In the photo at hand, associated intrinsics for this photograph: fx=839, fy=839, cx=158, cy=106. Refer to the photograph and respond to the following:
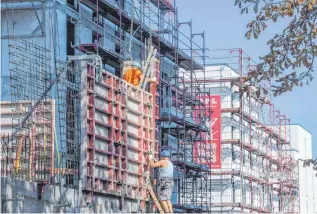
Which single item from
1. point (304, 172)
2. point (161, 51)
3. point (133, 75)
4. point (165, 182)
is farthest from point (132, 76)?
point (304, 172)

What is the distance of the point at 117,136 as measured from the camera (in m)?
18.8

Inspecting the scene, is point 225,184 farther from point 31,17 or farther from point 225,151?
point 31,17

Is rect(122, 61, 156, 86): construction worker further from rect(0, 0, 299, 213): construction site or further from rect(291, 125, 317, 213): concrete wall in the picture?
rect(291, 125, 317, 213): concrete wall

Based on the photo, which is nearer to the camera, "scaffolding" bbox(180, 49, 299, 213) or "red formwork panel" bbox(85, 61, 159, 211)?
"red formwork panel" bbox(85, 61, 159, 211)

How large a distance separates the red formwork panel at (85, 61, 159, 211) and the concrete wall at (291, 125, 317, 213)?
4002 cm

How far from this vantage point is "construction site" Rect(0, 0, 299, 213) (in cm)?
1720

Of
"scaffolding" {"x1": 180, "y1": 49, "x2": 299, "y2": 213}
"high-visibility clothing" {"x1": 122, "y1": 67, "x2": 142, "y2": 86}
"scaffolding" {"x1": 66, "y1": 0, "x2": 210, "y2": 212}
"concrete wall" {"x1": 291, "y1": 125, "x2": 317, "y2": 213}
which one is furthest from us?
"concrete wall" {"x1": 291, "y1": 125, "x2": 317, "y2": 213}

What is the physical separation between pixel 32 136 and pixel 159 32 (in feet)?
51.1

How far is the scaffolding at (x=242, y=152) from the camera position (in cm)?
4516

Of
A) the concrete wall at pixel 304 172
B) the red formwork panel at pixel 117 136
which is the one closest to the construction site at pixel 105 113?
the red formwork panel at pixel 117 136

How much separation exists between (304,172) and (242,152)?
58.4ft

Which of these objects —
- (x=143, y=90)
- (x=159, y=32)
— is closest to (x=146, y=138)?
(x=143, y=90)

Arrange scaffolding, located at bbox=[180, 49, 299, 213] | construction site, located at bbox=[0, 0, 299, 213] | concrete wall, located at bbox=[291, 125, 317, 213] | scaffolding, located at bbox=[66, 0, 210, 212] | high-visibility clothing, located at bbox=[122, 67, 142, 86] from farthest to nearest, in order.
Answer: concrete wall, located at bbox=[291, 125, 317, 213] < scaffolding, located at bbox=[180, 49, 299, 213] < scaffolding, located at bbox=[66, 0, 210, 212] < high-visibility clothing, located at bbox=[122, 67, 142, 86] < construction site, located at bbox=[0, 0, 299, 213]

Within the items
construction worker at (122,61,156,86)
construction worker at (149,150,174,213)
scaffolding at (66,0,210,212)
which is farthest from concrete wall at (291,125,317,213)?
construction worker at (149,150,174,213)
